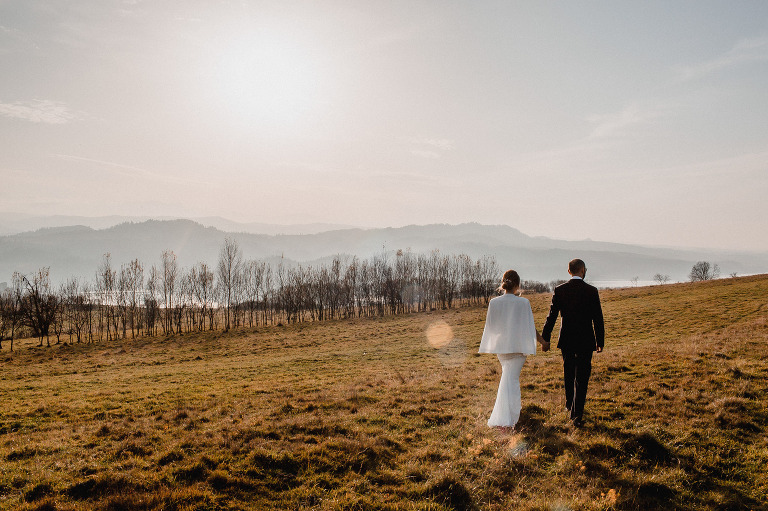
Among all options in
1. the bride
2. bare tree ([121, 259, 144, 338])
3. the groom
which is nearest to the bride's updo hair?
the bride

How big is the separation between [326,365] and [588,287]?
56.7ft

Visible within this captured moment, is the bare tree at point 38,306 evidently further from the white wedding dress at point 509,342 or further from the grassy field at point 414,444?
the white wedding dress at point 509,342

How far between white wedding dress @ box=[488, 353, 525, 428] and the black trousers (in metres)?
1.20

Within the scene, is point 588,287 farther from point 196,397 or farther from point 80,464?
point 196,397

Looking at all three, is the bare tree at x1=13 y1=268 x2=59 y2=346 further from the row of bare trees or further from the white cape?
the white cape

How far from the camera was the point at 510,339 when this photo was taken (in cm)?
749

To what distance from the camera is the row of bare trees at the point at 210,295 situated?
68562 mm

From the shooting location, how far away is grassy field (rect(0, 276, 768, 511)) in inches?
217

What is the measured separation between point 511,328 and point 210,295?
86.0 metres

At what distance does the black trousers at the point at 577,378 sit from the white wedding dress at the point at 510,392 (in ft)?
3.93

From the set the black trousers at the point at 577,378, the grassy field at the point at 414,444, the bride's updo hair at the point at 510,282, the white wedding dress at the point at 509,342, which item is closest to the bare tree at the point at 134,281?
the grassy field at the point at 414,444

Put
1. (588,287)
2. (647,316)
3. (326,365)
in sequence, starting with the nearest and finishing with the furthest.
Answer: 1. (588,287)
2. (326,365)
3. (647,316)

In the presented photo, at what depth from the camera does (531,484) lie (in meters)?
5.69

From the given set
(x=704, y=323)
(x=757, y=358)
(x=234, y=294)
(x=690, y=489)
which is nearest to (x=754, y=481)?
(x=690, y=489)
